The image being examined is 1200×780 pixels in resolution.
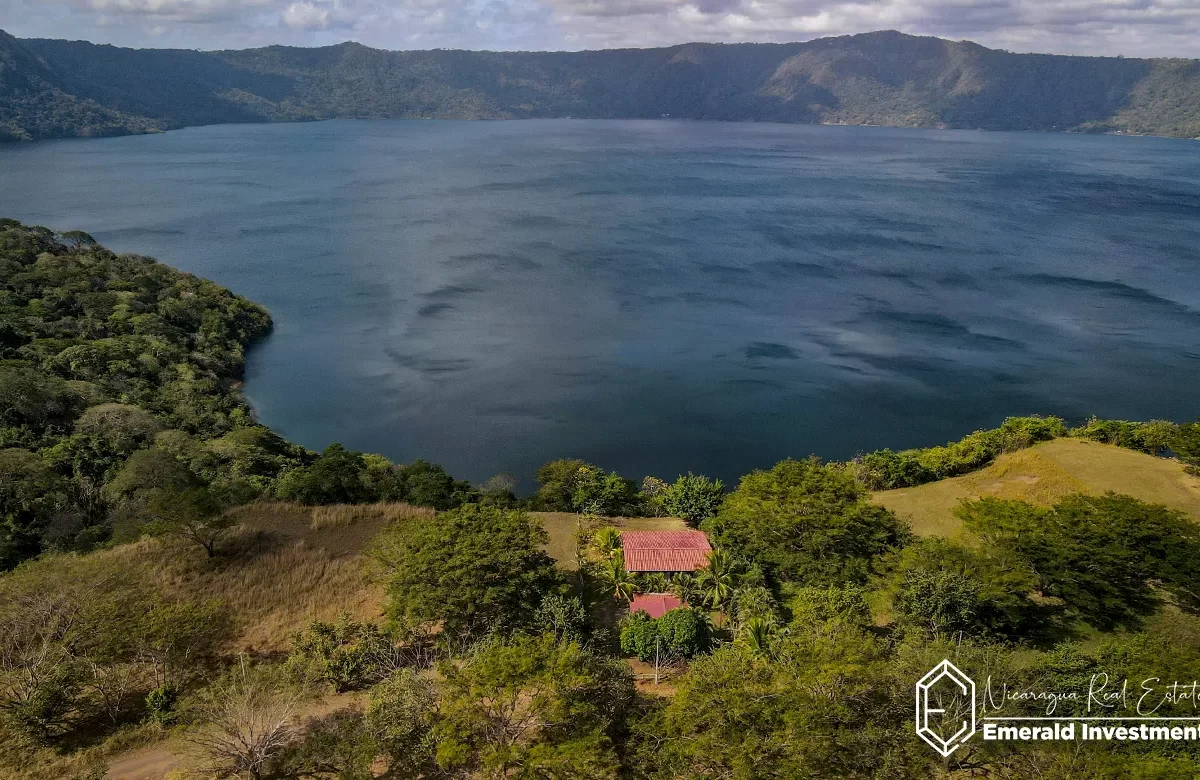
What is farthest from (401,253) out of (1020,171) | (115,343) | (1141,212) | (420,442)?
(1020,171)

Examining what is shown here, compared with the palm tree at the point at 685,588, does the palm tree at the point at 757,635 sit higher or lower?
higher

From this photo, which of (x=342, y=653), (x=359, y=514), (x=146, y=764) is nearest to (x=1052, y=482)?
(x=342, y=653)

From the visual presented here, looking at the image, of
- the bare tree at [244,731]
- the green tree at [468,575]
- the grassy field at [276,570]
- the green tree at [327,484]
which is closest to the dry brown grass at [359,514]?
the grassy field at [276,570]

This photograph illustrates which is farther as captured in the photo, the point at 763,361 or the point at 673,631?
the point at 763,361

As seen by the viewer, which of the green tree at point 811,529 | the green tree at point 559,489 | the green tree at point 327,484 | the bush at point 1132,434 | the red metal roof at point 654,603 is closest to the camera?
the red metal roof at point 654,603

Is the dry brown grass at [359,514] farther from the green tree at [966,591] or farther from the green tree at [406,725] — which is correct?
the green tree at [966,591]

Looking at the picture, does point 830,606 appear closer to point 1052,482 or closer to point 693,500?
point 693,500

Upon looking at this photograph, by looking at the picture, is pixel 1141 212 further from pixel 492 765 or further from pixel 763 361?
pixel 492 765
